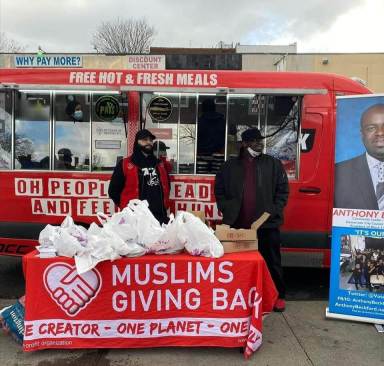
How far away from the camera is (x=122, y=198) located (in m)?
4.62

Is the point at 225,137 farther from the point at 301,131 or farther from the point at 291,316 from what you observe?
the point at 291,316

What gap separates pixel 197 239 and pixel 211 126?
191 cm

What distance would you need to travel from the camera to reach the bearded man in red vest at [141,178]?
452 centimetres

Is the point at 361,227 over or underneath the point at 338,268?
over

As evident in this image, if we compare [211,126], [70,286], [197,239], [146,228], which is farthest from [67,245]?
[211,126]

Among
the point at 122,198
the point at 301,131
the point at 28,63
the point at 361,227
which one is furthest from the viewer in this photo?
the point at 28,63

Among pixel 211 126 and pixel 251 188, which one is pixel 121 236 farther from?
pixel 211 126

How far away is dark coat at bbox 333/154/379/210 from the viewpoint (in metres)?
4.29

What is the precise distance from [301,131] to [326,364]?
2509 millimetres

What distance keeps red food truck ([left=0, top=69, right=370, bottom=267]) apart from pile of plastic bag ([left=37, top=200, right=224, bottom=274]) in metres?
1.46

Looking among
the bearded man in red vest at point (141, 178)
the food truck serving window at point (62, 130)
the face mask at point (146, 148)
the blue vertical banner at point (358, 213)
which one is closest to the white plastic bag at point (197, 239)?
the bearded man in red vest at point (141, 178)

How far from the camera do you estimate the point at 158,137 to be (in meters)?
5.20

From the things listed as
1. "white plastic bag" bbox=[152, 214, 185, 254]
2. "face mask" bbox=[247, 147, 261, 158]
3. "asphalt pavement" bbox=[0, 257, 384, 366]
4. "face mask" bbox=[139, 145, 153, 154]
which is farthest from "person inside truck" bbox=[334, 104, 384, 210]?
"face mask" bbox=[139, 145, 153, 154]

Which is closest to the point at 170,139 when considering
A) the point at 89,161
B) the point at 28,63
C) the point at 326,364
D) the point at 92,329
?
the point at 89,161
